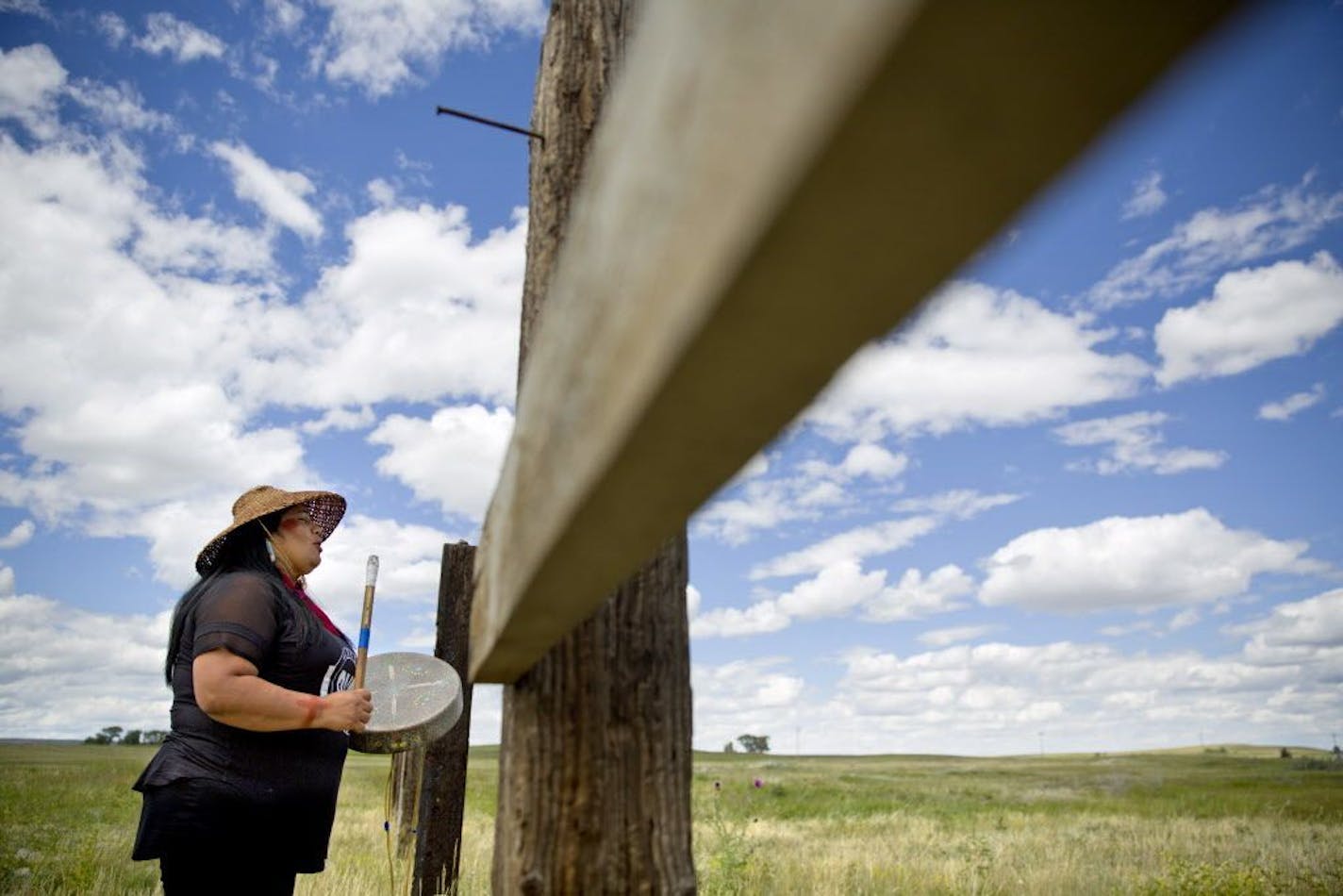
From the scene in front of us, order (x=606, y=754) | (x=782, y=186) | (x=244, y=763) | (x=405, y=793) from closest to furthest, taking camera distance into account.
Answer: (x=782, y=186)
(x=606, y=754)
(x=244, y=763)
(x=405, y=793)

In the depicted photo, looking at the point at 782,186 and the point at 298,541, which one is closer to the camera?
the point at 782,186

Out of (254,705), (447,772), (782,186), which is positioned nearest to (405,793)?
(447,772)

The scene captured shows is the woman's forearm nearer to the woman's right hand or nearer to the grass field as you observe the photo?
the woman's right hand

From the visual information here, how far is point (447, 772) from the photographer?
5316 mm

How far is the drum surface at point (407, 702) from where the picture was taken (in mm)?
3611

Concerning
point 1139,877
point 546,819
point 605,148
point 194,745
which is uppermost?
point 605,148

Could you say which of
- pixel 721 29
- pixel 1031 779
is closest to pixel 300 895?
pixel 721 29

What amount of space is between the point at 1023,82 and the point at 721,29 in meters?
0.16

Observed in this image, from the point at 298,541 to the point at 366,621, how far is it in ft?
1.48

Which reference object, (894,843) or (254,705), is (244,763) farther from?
(894,843)

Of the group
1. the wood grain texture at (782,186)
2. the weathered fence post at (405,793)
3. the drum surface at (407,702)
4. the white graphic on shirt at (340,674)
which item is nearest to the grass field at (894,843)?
the weathered fence post at (405,793)

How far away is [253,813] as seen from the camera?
3.08 meters

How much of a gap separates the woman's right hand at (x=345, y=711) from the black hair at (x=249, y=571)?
1.02 feet

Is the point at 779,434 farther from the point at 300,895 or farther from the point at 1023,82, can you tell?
the point at 300,895
